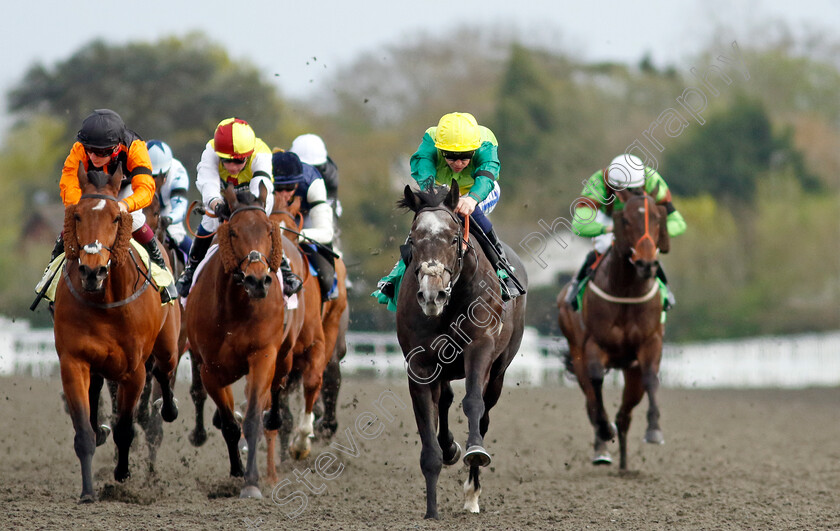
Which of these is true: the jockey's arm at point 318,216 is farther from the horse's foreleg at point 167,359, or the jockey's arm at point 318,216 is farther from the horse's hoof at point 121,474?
the horse's hoof at point 121,474

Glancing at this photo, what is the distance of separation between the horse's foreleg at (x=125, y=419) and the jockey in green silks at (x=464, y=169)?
5.54ft

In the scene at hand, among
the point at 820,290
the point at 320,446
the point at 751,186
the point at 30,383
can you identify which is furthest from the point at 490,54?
the point at 320,446

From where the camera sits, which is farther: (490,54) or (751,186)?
(490,54)

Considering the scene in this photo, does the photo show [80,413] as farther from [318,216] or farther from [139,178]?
[318,216]

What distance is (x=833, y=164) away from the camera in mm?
39844

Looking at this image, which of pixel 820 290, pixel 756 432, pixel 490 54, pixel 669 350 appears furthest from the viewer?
pixel 490 54

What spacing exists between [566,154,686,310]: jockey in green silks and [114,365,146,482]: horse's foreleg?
4418 millimetres

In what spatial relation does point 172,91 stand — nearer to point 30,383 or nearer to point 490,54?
point 30,383

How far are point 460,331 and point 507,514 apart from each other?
1259 mm

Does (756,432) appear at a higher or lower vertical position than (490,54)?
lower

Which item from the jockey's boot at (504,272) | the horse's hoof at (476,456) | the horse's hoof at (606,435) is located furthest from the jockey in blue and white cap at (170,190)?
the horse's hoof at (476,456)

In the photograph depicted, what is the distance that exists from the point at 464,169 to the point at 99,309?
2.48 meters

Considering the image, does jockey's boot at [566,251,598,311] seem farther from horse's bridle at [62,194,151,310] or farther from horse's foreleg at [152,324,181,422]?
horse's bridle at [62,194,151,310]

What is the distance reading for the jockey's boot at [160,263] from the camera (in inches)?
300
